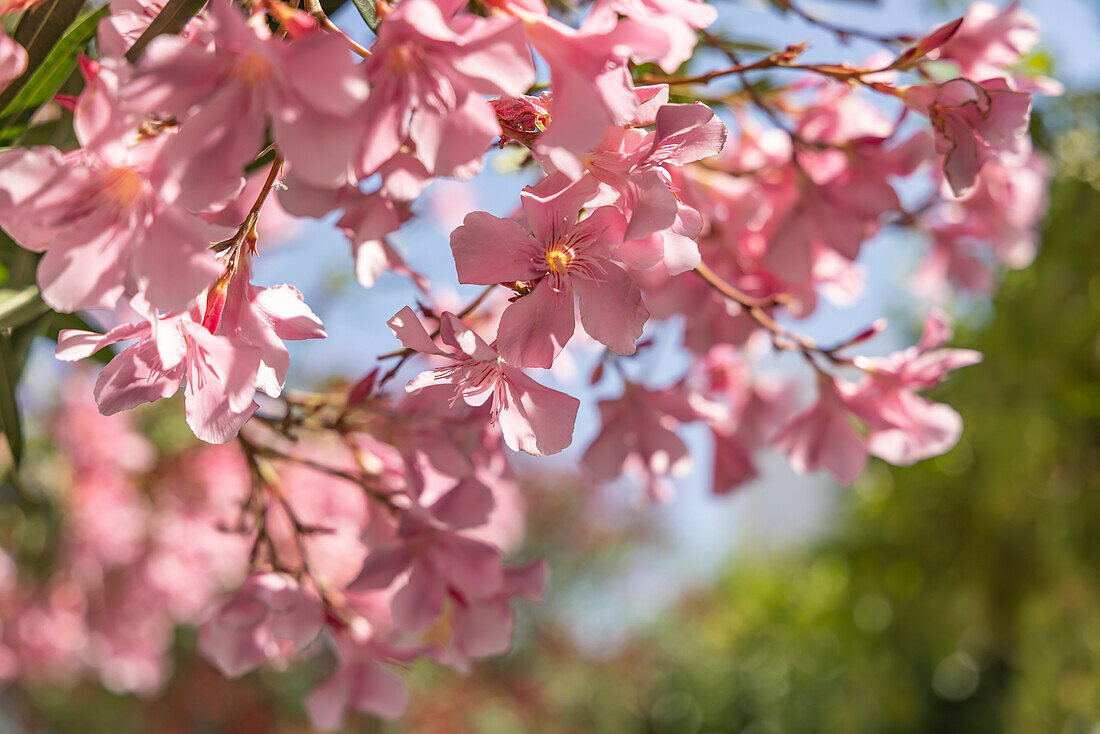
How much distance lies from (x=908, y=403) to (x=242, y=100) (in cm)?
37

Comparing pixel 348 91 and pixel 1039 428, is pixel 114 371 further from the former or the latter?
pixel 1039 428

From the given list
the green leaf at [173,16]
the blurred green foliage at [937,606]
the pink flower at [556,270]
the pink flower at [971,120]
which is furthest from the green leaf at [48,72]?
the blurred green foliage at [937,606]

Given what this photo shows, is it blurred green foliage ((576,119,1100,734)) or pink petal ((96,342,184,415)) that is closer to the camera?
pink petal ((96,342,184,415))

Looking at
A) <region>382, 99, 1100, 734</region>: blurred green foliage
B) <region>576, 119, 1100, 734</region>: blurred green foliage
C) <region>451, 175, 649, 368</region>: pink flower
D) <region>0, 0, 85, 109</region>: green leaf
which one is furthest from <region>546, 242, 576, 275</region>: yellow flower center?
<region>576, 119, 1100, 734</region>: blurred green foliage

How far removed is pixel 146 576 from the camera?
128 cm

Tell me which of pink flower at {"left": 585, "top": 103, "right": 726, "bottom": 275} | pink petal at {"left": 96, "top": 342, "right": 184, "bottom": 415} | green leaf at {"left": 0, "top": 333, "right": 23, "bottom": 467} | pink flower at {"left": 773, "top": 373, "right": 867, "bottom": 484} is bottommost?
pink flower at {"left": 773, "top": 373, "right": 867, "bottom": 484}

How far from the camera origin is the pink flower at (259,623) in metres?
0.39

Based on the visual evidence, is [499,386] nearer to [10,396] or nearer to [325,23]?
[325,23]

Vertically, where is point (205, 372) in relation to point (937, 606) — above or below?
above

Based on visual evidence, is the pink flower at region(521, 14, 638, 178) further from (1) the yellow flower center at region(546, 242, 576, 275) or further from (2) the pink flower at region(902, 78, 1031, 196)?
(2) the pink flower at region(902, 78, 1031, 196)

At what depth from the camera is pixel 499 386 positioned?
0.94 feet

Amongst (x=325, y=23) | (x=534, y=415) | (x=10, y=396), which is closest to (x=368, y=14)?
(x=325, y=23)

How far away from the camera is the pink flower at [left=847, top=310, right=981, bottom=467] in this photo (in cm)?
44

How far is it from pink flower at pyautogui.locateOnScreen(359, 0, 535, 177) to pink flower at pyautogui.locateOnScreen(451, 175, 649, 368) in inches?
1.4
